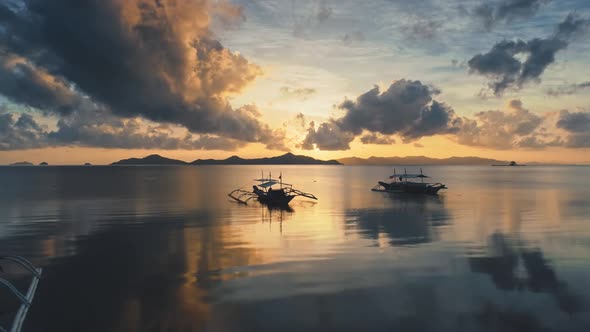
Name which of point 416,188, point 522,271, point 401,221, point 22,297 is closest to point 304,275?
point 522,271

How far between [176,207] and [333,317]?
171ft

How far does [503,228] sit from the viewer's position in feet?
142

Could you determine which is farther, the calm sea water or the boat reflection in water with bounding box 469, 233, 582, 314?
the boat reflection in water with bounding box 469, 233, 582, 314

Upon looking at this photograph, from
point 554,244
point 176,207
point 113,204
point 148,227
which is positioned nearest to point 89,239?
point 148,227

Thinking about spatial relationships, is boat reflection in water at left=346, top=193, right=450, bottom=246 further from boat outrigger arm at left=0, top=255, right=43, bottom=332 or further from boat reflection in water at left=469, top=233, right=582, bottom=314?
boat outrigger arm at left=0, top=255, right=43, bottom=332

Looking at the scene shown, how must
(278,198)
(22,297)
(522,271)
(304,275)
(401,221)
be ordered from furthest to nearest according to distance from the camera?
1. (278,198)
2. (401,221)
3. (522,271)
4. (304,275)
5. (22,297)

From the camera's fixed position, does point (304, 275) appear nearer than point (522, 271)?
Yes

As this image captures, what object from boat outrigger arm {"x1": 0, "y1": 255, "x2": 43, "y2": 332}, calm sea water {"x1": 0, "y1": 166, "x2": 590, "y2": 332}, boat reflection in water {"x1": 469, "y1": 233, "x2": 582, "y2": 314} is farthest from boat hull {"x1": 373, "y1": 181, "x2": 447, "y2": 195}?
boat outrigger arm {"x1": 0, "y1": 255, "x2": 43, "y2": 332}

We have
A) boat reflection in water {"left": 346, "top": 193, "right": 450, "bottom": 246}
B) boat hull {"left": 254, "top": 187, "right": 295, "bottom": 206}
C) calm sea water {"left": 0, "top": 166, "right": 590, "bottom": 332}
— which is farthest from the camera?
boat hull {"left": 254, "top": 187, "right": 295, "bottom": 206}

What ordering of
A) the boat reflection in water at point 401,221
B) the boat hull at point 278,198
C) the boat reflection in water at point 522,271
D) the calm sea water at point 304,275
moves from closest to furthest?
the calm sea water at point 304,275
the boat reflection in water at point 522,271
the boat reflection in water at point 401,221
the boat hull at point 278,198

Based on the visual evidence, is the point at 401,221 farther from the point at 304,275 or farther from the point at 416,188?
the point at 416,188

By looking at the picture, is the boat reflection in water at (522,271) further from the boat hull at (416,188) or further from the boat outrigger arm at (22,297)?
the boat hull at (416,188)

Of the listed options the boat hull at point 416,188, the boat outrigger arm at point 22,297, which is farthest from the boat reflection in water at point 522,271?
the boat hull at point 416,188

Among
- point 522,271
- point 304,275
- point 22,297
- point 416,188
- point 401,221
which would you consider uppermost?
point 416,188
